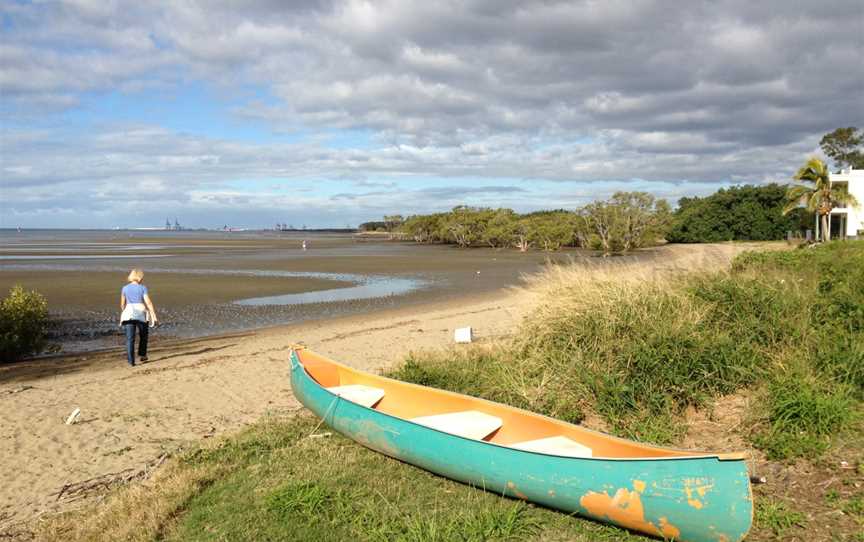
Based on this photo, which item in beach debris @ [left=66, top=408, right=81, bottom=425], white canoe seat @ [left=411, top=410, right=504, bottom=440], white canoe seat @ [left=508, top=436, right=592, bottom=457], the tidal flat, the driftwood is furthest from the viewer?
the tidal flat

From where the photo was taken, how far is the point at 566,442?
5848mm

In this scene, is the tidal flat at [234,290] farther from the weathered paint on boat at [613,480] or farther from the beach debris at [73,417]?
the weathered paint on boat at [613,480]

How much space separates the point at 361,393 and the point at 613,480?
409cm

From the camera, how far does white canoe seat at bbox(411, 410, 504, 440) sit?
6410 millimetres

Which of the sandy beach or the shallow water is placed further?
the shallow water

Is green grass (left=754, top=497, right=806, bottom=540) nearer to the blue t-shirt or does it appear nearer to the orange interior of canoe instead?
the orange interior of canoe

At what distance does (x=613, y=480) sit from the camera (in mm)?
4746

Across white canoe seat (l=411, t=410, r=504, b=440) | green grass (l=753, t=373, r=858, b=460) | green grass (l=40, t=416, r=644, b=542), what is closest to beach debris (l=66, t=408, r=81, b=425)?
green grass (l=40, t=416, r=644, b=542)

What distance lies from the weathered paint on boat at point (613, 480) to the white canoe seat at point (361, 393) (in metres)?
1.48

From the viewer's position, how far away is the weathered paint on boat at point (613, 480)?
4.40m

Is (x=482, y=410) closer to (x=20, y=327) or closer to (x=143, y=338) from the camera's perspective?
(x=143, y=338)

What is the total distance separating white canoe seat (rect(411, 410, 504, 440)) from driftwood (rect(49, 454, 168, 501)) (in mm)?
2992

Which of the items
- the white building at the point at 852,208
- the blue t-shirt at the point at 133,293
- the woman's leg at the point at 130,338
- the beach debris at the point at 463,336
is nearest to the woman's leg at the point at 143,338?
the woman's leg at the point at 130,338

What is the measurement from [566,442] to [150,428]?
18.3 feet
